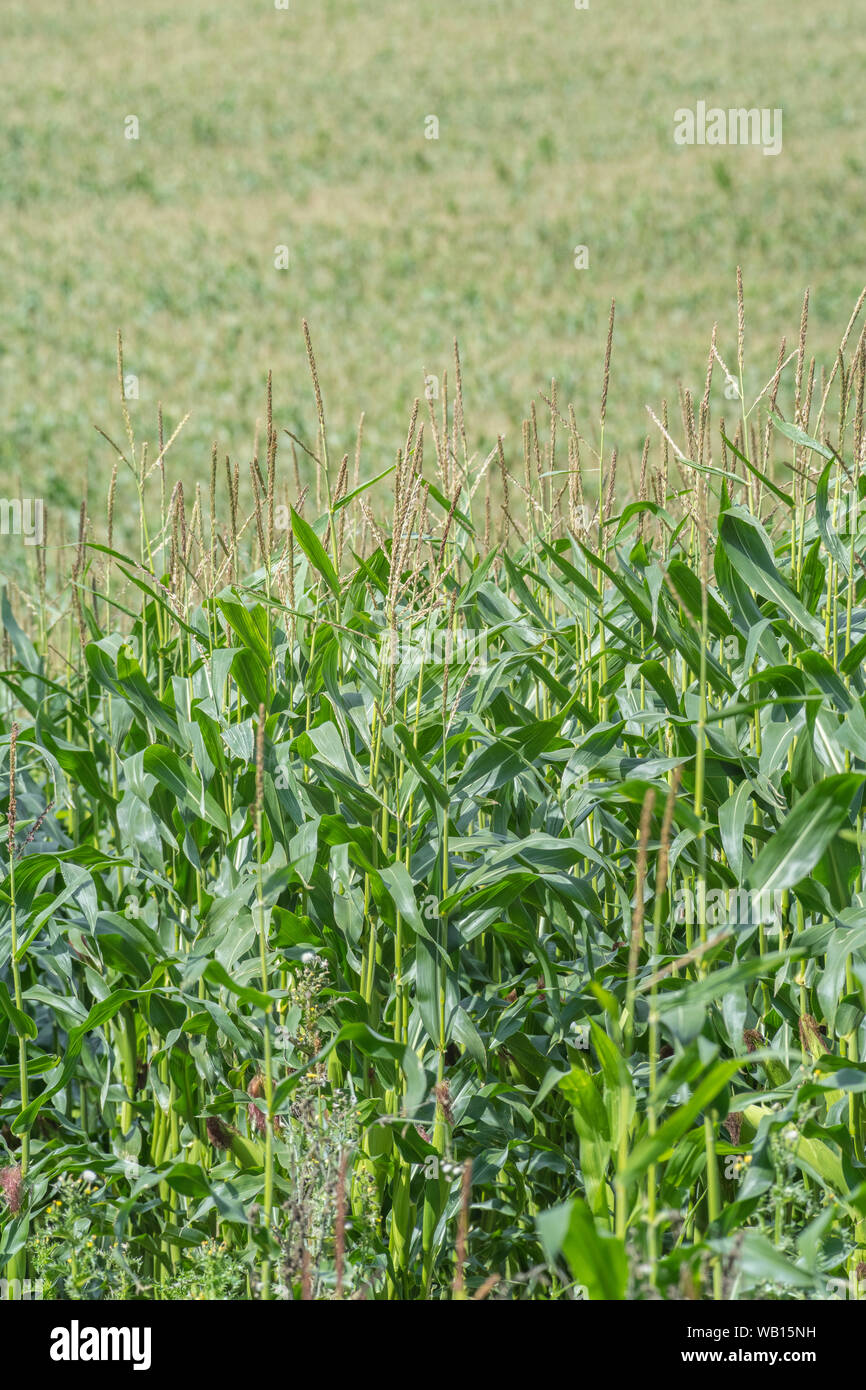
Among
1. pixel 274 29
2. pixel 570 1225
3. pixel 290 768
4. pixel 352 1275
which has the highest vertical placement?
pixel 274 29

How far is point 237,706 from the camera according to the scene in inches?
131

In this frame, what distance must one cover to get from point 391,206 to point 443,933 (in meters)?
24.1

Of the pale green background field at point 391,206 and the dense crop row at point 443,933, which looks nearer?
the dense crop row at point 443,933

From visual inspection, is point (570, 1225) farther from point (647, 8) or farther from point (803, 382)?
Answer: point (647, 8)

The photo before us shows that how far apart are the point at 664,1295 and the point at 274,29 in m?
38.2

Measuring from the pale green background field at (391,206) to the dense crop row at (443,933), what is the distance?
1076cm

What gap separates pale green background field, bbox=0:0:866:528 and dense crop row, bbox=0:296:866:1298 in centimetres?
1076

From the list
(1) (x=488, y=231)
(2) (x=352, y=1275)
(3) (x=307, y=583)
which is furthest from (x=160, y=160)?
(2) (x=352, y=1275)

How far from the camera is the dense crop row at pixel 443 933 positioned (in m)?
2.40

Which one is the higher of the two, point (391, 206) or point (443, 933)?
point (391, 206)

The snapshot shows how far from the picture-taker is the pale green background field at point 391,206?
56.3 ft

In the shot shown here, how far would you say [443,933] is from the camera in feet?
8.47

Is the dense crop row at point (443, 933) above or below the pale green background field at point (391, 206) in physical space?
below
